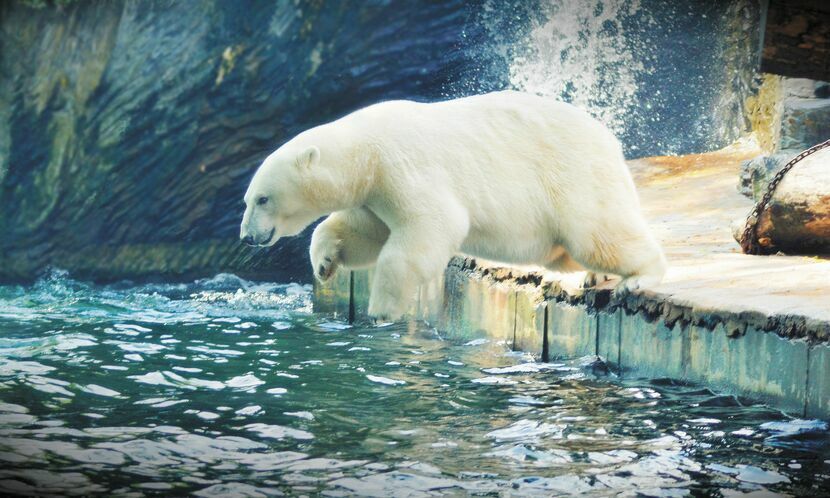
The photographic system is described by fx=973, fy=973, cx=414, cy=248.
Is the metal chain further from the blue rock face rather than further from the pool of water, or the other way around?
the blue rock face

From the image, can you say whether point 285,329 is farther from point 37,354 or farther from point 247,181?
point 247,181

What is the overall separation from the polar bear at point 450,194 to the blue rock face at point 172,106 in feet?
20.2

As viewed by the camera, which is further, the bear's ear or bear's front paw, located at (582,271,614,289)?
bear's front paw, located at (582,271,614,289)

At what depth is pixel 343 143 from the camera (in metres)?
3.65

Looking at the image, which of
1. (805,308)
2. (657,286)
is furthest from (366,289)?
(805,308)

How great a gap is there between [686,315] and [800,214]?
1501mm

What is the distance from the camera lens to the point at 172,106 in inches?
388

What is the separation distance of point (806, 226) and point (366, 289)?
2842 millimetres

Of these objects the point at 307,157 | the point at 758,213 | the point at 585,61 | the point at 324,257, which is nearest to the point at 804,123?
the point at 758,213

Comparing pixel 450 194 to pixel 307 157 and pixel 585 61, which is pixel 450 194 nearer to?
pixel 307 157

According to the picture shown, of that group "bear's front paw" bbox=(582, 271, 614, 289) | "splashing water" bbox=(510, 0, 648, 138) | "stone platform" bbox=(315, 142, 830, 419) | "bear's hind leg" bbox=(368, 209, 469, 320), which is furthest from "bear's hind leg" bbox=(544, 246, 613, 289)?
"splashing water" bbox=(510, 0, 648, 138)

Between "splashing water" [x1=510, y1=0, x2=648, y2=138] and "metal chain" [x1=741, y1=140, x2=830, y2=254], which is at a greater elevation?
"splashing water" [x1=510, y1=0, x2=648, y2=138]

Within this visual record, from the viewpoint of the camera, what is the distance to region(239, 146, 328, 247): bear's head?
357 centimetres

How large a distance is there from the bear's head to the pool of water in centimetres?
73
